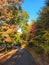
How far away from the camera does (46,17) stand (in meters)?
25.6

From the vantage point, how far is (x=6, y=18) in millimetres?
27812

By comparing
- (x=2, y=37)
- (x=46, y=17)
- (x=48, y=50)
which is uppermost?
(x=46, y=17)

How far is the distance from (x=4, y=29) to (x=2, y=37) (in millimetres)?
1197

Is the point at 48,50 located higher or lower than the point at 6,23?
lower

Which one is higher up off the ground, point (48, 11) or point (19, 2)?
point (19, 2)

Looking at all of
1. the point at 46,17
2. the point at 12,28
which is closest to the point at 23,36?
the point at 12,28

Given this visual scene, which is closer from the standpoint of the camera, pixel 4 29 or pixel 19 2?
pixel 4 29

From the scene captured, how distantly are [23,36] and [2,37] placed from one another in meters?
55.9

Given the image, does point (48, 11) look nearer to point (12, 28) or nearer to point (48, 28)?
point (48, 28)

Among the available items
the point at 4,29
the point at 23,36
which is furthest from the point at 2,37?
the point at 23,36

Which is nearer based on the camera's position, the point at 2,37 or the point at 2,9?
the point at 2,9

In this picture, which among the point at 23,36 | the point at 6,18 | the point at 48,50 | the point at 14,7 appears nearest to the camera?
the point at 48,50

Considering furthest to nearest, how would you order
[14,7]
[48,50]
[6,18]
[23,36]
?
[23,36]
[14,7]
[6,18]
[48,50]

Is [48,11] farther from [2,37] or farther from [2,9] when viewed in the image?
[2,37]
